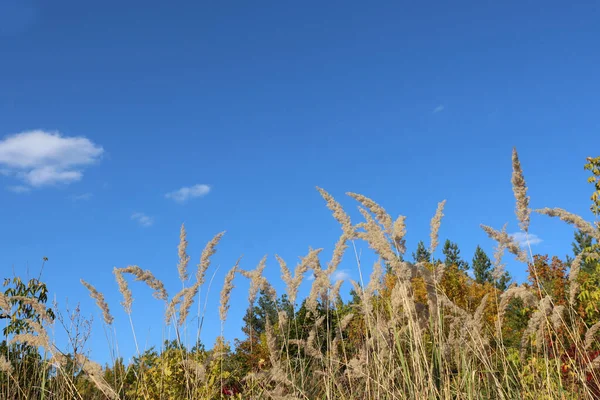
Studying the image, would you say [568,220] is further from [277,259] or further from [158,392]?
[158,392]

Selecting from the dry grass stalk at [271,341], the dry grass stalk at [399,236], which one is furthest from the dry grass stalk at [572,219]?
the dry grass stalk at [271,341]

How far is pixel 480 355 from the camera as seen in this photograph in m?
3.35

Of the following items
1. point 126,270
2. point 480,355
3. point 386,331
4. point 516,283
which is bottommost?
point 480,355

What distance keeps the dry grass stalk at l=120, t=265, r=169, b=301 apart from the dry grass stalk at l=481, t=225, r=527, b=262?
7.04ft

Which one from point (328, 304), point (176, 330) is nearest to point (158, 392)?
point (176, 330)

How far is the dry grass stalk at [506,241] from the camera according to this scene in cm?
333

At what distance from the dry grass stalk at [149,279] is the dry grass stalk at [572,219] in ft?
8.07

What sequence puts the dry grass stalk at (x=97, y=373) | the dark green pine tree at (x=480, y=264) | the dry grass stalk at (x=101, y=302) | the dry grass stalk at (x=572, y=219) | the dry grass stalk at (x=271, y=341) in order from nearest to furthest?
1. the dry grass stalk at (x=572, y=219)
2. the dry grass stalk at (x=97, y=373)
3. the dry grass stalk at (x=271, y=341)
4. the dry grass stalk at (x=101, y=302)
5. the dark green pine tree at (x=480, y=264)

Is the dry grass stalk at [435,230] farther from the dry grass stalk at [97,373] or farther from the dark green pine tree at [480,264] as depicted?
the dark green pine tree at [480,264]

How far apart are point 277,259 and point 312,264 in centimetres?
37

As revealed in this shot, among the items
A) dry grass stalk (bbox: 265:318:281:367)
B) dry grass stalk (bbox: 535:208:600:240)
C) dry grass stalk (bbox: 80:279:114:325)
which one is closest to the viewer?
dry grass stalk (bbox: 535:208:600:240)

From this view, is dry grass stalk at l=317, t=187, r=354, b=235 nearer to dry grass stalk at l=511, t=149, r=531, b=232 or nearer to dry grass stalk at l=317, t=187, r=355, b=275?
dry grass stalk at l=317, t=187, r=355, b=275

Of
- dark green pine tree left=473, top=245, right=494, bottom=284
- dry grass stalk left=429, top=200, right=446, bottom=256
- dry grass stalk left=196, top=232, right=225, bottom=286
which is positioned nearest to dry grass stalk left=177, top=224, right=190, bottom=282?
dry grass stalk left=196, top=232, right=225, bottom=286

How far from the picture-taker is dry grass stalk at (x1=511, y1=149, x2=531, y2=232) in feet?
10.1
